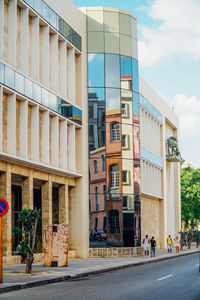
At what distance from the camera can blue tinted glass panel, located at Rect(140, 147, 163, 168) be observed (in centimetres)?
5556

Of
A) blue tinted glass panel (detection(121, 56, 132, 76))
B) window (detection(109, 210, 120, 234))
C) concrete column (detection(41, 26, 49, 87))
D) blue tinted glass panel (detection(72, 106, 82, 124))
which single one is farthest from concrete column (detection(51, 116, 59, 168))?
blue tinted glass panel (detection(121, 56, 132, 76))

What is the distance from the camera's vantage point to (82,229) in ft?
136

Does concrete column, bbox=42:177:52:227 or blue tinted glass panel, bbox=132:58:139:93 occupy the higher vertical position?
blue tinted glass panel, bbox=132:58:139:93

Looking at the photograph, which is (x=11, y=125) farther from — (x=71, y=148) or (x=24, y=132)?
(x=71, y=148)

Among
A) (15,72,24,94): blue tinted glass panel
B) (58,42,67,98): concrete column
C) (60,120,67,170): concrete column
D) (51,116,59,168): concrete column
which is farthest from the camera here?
(58,42,67,98): concrete column

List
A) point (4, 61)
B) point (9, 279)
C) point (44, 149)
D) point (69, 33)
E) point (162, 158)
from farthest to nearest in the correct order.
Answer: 1. point (162, 158)
2. point (69, 33)
3. point (44, 149)
4. point (4, 61)
5. point (9, 279)

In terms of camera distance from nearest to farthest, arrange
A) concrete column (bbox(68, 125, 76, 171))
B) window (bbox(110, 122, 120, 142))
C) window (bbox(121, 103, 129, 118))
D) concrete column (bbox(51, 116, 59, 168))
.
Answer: concrete column (bbox(51, 116, 59, 168)), concrete column (bbox(68, 125, 76, 171)), window (bbox(110, 122, 120, 142)), window (bbox(121, 103, 129, 118))

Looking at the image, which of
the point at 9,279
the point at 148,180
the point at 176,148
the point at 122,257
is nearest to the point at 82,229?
the point at 122,257

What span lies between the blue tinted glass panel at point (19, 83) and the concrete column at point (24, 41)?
Result: 0.98 meters

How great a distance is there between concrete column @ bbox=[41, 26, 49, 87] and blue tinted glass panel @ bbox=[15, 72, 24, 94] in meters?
3.73

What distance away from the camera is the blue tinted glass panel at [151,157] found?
55.6 m

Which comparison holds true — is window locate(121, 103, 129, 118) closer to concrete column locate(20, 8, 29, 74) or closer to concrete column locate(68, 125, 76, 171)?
concrete column locate(68, 125, 76, 171)

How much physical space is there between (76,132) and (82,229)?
21.5ft

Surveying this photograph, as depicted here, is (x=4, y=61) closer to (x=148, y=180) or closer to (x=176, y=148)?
(x=148, y=180)
